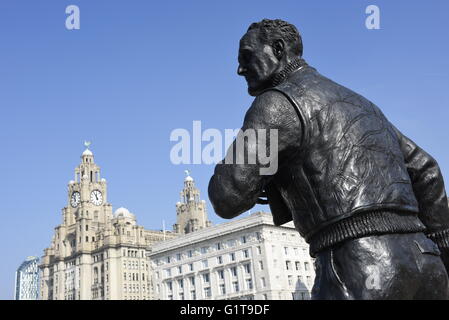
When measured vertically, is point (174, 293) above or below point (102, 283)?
below

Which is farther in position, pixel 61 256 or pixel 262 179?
pixel 61 256

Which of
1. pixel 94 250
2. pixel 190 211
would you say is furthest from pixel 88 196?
pixel 190 211

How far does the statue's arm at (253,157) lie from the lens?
2.88m

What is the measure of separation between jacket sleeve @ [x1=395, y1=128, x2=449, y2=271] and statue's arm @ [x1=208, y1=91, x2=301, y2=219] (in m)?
0.97

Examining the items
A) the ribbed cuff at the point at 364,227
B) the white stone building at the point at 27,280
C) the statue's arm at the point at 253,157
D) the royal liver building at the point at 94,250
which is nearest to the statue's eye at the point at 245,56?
the statue's arm at the point at 253,157

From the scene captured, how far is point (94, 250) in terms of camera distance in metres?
108

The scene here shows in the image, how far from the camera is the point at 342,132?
296cm

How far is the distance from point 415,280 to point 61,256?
117m

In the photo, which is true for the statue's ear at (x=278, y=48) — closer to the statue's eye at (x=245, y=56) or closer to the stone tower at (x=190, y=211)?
the statue's eye at (x=245, y=56)

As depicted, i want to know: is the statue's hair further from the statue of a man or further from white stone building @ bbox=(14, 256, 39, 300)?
white stone building @ bbox=(14, 256, 39, 300)

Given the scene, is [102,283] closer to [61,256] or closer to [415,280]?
[61,256]

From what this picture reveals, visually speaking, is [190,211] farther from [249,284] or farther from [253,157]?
[253,157]

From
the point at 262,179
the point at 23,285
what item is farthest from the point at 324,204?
the point at 23,285

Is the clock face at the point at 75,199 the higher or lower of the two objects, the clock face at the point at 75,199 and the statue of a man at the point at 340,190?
the higher
